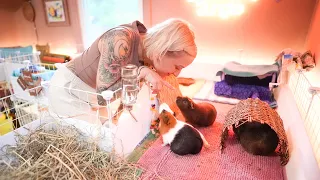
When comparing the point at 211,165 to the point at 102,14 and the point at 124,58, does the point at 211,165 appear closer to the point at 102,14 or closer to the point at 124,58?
the point at 124,58

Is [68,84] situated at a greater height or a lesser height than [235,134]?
greater

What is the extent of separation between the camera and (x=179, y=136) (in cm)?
93

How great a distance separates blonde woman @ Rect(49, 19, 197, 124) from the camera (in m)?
0.83

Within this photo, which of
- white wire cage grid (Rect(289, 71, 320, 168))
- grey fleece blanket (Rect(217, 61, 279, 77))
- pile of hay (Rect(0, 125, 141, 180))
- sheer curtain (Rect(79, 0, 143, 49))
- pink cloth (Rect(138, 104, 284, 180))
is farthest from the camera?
sheer curtain (Rect(79, 0, 143, 49))

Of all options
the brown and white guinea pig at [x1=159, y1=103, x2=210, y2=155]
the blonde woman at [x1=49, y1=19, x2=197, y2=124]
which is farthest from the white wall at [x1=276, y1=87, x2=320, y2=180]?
the blonde woman at [x1=49, y1=19, x2=197, y2=124]

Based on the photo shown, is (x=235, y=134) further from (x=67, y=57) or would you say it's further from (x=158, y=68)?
(x=67, y=57)

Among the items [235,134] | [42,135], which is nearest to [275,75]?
[235,134]

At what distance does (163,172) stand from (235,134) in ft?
1.54

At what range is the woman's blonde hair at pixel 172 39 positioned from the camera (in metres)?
0.83

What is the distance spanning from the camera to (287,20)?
73.0 inches

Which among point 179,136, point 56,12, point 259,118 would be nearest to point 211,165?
point 179,136

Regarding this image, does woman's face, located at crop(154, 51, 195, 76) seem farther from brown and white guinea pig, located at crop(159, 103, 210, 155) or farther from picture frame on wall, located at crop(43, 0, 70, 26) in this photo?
picture frame on wall, located at crop(43, 0, 70, 26)

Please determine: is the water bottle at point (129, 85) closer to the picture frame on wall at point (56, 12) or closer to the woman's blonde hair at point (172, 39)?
the woman's blonde hair at point (172, 39)

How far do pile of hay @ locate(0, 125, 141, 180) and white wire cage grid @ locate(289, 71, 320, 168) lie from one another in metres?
0.64
